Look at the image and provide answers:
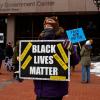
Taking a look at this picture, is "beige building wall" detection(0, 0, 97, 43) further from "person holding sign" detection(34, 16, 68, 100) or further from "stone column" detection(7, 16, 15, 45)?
"person holding sign" detection(34, 16, 68, 100)

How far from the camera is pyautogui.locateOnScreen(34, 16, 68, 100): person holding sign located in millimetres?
5945

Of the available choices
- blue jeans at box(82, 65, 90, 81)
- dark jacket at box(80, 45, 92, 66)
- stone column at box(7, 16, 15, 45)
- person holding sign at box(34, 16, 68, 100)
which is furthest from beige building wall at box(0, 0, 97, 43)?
person holding sign at box(34, 16, 68, 100)

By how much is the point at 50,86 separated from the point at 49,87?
39 millimetres

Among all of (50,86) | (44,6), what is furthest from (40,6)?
(50,86)

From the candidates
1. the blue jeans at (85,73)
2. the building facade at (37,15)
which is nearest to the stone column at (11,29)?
the building facade at (37,15)

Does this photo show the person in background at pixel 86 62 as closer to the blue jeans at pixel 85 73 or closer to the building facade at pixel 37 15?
the blue jeans at pixel 85 73

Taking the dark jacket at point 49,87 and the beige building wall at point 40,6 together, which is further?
the beige building wall at point 40,6

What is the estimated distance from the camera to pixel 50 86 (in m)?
6.02

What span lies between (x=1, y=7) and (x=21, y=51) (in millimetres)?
30259

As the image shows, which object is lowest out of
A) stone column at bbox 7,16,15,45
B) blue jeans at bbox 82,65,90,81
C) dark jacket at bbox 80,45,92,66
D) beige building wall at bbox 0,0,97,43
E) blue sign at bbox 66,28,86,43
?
blue jeans at bbox 82,65,90,81

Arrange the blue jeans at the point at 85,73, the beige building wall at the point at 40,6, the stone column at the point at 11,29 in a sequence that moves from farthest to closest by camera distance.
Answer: the stone column at the point at 11,29 < the beige building wall at the point at 40,6 < the blue jeans at the point at 85,73

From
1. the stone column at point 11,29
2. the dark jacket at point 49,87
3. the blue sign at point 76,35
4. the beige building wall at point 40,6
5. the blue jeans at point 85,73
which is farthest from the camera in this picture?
the stone column at point 11,29

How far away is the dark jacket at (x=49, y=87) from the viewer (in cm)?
594

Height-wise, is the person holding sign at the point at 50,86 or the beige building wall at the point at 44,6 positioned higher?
the beige building wall at the point at 44,6
